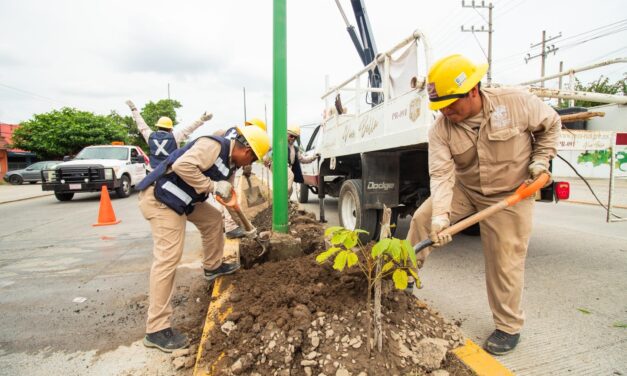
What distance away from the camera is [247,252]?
3328mm

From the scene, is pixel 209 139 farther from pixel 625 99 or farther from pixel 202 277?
pixel 625 99

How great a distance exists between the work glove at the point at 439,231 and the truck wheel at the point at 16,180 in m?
28.2

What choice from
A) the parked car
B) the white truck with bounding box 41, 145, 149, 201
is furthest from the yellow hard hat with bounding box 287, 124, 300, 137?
the parked car

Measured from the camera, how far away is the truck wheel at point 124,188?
36.2 feet

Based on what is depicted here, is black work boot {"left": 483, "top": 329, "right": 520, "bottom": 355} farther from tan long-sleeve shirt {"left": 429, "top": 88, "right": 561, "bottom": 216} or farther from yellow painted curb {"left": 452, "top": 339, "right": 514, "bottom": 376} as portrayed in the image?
tan long-sleeve shirt {"left": 429, "top": 88, "right": 561, "bottom": 216}

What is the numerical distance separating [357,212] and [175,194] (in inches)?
100

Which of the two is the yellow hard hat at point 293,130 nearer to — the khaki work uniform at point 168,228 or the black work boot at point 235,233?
the black work boot at point 235,233

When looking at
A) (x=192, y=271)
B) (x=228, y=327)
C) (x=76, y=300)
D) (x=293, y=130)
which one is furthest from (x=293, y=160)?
(x=228, y=327)

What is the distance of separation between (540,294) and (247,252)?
2.82 m

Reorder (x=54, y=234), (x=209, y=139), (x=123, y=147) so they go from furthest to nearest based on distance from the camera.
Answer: (x=123, y=147) → (x=54, y=234) → (x=209, y=139)

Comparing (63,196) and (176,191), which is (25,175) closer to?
(63,196)

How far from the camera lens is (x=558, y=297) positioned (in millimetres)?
2998

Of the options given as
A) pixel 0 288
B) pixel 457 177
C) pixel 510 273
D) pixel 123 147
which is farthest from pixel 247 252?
pixel 123 147

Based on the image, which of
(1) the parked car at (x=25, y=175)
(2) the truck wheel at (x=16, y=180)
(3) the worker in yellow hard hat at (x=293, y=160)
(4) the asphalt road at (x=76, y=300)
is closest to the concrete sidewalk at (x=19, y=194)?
(1) the parked car at (x=25, y=175)
